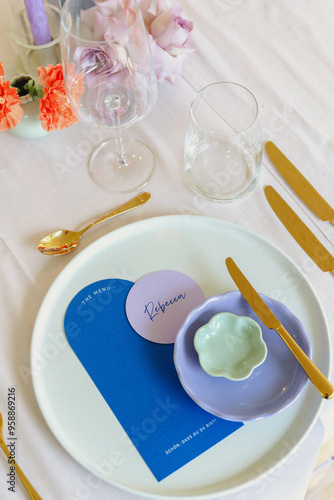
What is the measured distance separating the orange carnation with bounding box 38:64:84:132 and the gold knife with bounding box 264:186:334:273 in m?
0.31

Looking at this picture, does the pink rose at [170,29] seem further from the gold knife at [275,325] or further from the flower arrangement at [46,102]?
the gold knife at [275,325]

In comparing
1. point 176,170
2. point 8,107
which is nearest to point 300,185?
point 176,170

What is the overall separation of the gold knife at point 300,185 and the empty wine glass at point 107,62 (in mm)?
212

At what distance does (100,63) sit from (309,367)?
419 mm

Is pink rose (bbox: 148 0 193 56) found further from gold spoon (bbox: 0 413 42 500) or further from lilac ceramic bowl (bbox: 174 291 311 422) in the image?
gold spoon (bbox: 0 413 42 500)

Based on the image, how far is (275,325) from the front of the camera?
23.3 inches

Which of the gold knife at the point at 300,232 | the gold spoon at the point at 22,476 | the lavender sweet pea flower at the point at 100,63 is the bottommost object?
the gold spoon at the point at 22,476

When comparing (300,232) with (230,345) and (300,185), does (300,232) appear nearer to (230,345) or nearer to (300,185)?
(300,185)

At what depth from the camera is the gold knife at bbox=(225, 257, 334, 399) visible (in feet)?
1.79

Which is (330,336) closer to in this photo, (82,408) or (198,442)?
(198,442)

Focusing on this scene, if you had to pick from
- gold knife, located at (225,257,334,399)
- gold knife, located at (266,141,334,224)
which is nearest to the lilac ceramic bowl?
gold knife, located at (225,257,334,399)

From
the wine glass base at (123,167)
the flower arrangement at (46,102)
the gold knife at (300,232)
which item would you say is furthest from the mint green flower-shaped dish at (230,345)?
the flower arrangement at (46,102)

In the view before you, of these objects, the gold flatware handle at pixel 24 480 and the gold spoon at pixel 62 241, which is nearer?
the gold flatware handle at pixel 24 480

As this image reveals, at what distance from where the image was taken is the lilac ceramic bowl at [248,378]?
0.56 metres
